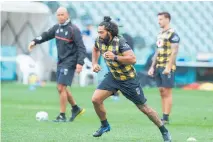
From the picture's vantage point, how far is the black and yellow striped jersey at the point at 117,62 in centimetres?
1052

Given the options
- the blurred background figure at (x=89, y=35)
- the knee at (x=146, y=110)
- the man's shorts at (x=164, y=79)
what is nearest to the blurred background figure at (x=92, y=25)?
the blurred background figure at (x=89, y=35)

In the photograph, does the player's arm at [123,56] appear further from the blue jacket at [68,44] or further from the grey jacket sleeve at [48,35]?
the grey jacket sleeve at [48,35]

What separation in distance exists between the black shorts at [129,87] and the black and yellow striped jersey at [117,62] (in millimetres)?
72

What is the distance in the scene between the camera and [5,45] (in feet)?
93.3

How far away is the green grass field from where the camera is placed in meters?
11.0

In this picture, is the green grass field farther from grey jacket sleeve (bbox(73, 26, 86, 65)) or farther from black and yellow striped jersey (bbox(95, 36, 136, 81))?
grey jacket sleeve (bbox(73, 26, 86, 65))

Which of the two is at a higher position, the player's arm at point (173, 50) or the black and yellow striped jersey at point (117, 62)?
the black and yellow striped jersey at point (117, 62)

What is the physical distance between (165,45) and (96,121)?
6.05 feet

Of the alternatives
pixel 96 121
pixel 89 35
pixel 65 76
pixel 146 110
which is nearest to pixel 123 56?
pixel 146 110

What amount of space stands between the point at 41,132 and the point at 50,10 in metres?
17.1

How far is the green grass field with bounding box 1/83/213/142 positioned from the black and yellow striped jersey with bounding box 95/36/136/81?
0.91 meters

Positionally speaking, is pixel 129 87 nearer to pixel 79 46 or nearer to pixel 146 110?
pixel 146 110

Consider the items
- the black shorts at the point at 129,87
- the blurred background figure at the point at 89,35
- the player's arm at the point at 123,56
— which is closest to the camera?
the player's arm at the point at 123,56

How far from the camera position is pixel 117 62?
34.6ft
